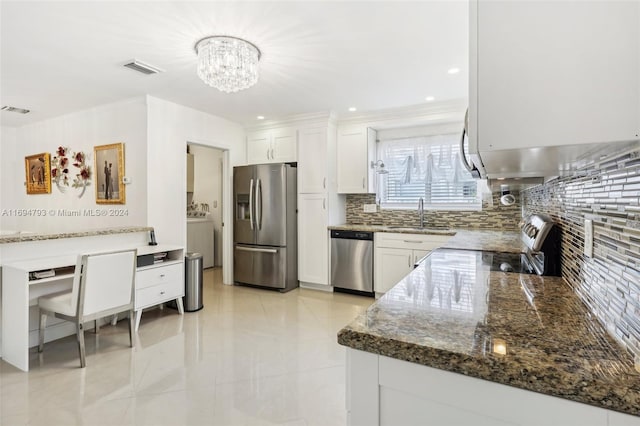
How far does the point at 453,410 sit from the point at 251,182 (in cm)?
415

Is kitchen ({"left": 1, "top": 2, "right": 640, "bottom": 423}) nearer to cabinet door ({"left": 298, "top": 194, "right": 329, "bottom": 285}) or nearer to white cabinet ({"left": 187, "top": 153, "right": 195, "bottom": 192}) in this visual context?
cabinet door ({"left": 298, "top": 194, "right": 329, "bottom": 285})

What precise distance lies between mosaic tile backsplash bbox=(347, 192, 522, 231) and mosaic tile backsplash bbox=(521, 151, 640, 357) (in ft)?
9.60

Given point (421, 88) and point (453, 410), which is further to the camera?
point (421, 88)

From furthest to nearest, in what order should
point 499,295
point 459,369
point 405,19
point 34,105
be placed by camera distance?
point 34,105, point 405,19, point 499,295, point 459,369

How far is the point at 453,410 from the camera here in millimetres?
684

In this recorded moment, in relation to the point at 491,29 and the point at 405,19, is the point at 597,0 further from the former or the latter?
the point at 405,19

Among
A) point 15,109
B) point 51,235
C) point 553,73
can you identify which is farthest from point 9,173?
point 553,73

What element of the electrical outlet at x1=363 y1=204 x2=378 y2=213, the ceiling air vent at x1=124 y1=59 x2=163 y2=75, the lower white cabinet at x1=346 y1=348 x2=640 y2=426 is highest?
the ceiling air vent at x1=124 y1=59 x2=163 y2=75

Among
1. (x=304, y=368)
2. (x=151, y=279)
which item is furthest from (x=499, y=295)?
(x=151, y=279)

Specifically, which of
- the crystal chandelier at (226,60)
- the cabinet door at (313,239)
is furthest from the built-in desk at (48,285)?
the crystal chandelier at (226,60)

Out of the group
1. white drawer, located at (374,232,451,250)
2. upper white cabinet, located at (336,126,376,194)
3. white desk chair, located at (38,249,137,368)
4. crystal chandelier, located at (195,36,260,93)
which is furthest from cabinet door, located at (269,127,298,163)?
white desk chair, located at (38,249,137,368)

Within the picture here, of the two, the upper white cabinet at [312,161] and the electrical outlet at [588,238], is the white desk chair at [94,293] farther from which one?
the electrical outlet at [588,238]

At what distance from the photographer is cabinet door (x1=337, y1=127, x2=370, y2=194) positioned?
4.43 m

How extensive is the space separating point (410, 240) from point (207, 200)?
13.9 feet
